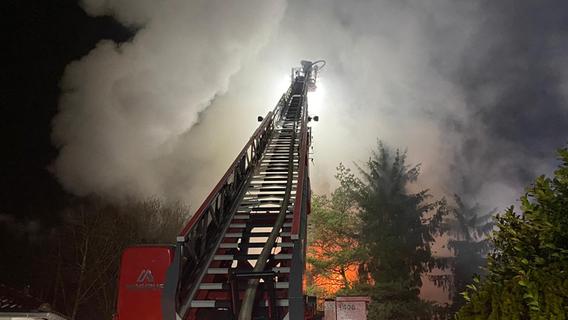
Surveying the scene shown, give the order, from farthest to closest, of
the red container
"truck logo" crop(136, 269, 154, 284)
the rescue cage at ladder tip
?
"truck logo" crop(136, 269, 154, 284) → the red container → the rescue cage at ladder tip

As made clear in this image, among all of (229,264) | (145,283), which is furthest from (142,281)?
(229,264)

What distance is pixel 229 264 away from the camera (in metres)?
6.93

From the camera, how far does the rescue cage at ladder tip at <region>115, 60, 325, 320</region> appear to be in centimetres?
513

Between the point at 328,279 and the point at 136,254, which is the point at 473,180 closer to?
the point at 328,279

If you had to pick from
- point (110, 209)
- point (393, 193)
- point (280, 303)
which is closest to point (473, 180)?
point (393, 193)

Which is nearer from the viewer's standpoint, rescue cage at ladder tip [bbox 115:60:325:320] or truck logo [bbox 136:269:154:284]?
rescue cage at ladder tip [bbox 115:60:325:320]

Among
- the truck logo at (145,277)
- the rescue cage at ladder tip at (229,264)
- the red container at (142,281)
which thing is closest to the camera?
the rescue cage at ladder tip at (229,264)

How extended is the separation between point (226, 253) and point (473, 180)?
22201 mm

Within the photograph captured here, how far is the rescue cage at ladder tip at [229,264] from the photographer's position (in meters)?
5.13

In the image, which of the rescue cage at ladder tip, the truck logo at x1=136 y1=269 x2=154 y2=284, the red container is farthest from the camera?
the truck logo at x1=136 y1=269 x2=154 y2=284

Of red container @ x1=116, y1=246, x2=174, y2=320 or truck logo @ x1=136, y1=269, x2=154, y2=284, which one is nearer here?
red container @ x1=116, y1=246, x2=174, y2=320

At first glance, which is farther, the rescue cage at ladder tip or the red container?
the red container

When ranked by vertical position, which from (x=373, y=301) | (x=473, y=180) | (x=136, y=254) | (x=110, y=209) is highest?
(x=473, y=180)

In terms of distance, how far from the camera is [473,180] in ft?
83.6
